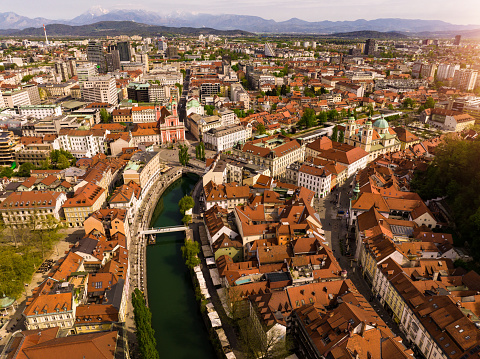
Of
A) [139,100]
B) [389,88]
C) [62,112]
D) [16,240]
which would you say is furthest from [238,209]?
[389,88]

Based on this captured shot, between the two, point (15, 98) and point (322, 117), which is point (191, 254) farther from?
point (15, 98)

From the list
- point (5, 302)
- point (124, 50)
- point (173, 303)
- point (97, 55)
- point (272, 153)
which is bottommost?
point (173, 303)

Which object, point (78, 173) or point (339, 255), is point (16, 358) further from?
point (78, 173)

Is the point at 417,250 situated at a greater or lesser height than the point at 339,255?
greater

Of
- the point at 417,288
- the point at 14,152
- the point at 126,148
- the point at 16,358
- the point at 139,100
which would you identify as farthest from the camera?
the point at 139,100

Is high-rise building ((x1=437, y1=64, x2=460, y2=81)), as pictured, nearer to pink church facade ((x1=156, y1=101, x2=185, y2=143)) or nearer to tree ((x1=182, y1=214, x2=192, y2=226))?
pink church facade ((x1=156, y1=101, x2=185, y2=143))

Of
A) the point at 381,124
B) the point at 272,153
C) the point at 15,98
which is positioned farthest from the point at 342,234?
the point at 15,98

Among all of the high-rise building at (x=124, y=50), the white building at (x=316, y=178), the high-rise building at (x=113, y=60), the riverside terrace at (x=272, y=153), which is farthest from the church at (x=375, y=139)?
the high-rise building at (x=124, y=50)

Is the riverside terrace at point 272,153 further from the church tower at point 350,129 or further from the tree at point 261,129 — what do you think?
the church tower at point 350,129
